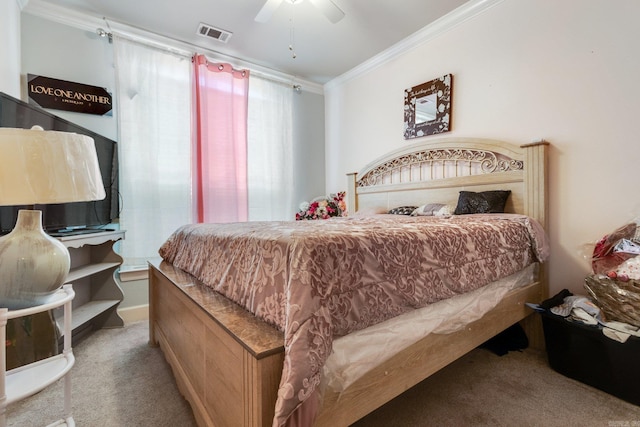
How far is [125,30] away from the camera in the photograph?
2.71 meters

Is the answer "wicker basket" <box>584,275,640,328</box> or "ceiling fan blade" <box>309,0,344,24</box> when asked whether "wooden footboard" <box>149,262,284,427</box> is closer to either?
"wicker basket" <box>584,275,640,328</box>

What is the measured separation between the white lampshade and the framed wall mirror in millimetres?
2709

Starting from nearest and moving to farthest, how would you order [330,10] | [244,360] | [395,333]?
1. [244,360]
2. [395,333]
3. [330,10]

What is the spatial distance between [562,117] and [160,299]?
308cm

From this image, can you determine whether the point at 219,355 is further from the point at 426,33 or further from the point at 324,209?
the point at 426,33

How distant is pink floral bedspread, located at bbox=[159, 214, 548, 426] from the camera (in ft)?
2.64

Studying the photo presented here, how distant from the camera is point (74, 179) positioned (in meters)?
1.08

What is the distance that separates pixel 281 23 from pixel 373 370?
2.96 m

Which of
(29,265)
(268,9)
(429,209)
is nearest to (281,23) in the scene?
(268,9)

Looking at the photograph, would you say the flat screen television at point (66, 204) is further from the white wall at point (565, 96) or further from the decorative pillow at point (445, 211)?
the white wall at point (565, 96)

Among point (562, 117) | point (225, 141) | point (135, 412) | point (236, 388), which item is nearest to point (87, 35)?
point (225, 141)

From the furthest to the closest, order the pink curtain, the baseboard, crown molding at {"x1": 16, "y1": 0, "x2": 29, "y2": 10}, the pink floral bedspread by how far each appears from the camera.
Answer: the pink curtain → the baseboard → crown molding at {"x1": 16, "y1": 0, "x2": 29, "y2": 10} → the pink floral bedspread

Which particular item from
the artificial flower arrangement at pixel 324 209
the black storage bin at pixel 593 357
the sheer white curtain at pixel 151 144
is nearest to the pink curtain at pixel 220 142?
the sheer white curtain at pixel 151 144

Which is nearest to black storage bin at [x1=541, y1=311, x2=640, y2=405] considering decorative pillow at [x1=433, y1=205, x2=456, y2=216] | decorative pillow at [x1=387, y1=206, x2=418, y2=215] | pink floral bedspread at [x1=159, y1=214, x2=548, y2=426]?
pink floral bedspread at [x1=159, y1=214, x2=548, y2=426]
